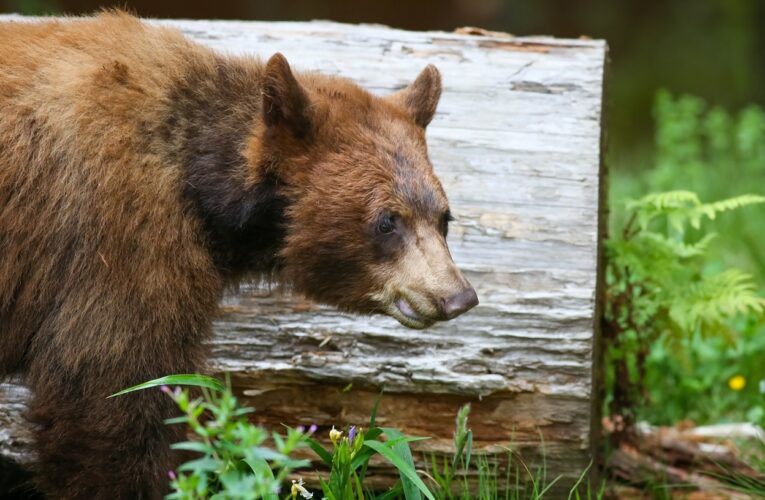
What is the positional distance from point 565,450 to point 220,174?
2169 millimetres

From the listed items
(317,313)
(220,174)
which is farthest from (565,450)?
(220,174)

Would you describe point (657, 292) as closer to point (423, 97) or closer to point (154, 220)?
point (423, 97)

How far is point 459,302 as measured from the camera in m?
4.26

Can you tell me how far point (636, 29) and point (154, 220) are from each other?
15704 mm

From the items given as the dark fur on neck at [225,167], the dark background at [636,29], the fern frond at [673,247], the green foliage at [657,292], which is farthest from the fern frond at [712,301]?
the dark background at [636,29]

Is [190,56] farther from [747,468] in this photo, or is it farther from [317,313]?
[747,468]

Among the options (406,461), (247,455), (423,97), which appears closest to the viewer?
(247,455)

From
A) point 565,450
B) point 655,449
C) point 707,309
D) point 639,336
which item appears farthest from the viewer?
point 655,449

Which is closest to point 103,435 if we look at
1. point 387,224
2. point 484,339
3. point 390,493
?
point 390,493

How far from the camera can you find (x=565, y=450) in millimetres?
5145

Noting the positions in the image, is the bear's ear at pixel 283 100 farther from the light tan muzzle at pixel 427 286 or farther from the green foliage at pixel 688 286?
the green foliage at pixel 688 286

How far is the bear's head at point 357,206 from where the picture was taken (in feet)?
14.4

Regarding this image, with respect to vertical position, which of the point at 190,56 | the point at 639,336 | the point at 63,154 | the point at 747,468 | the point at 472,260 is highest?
the point at 190,56

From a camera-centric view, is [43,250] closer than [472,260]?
Yes
